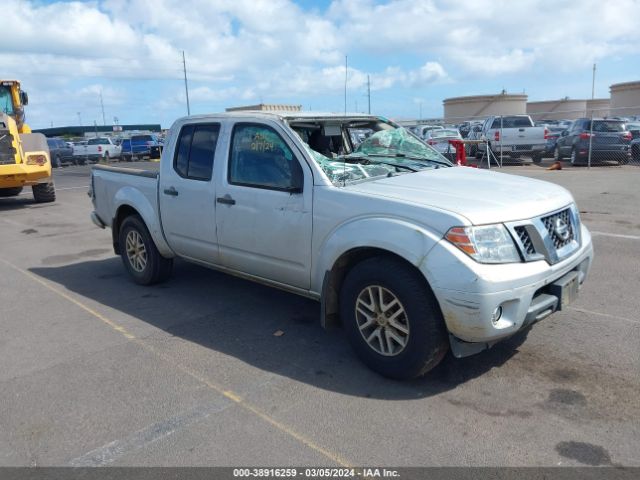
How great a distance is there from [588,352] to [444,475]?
1.96 metres

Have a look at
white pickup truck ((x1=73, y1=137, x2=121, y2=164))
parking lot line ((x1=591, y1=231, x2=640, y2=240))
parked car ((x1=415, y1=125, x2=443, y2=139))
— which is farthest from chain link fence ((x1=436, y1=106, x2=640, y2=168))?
white pickup truck ((x1=73, y1=137, x2=121, y2=164))

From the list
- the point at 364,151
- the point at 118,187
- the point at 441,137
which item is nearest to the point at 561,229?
the point at 364,151

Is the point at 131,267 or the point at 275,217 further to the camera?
the point at 131,267

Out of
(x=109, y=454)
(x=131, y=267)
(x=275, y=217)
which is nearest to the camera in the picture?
(x=109, y=454)

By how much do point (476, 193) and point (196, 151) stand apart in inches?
109

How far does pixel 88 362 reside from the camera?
172 inches

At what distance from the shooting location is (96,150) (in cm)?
3597

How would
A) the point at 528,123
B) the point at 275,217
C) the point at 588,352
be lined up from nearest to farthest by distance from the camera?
the point at 588,352, the point at 275,217, the point at 528,123

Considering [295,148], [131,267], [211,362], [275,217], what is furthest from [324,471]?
[131,267]

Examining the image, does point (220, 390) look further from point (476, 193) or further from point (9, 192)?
point (9, 192)

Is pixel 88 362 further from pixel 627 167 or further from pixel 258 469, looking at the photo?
pixel 627 167

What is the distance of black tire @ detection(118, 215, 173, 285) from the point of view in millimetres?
6102

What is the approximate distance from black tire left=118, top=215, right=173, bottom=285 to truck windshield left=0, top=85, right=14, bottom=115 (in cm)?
1140

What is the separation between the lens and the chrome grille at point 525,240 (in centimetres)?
363
